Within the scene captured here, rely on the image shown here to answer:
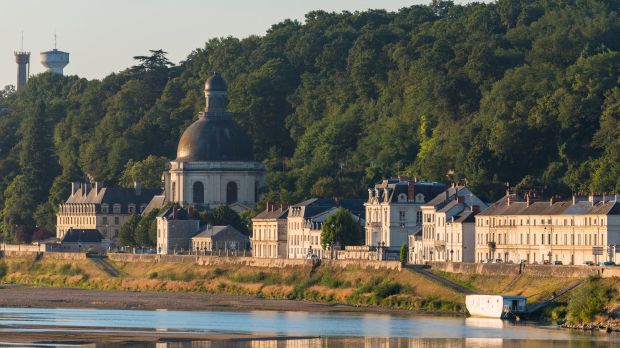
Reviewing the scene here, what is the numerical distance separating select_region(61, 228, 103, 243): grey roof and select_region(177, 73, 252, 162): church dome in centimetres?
924

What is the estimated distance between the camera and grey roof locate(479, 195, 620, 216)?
10206 cm

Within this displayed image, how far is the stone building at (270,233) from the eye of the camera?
13362 centimetres

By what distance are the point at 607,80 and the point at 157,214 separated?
115ft

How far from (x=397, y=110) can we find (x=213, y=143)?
14579mm

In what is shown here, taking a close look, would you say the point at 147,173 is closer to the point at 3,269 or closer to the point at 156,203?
the point at 156,203

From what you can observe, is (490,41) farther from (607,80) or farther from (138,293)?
(138,293)

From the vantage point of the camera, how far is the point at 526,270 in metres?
96.0

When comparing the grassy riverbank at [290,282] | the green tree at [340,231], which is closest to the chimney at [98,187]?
the grassy riverbank at [290,282]

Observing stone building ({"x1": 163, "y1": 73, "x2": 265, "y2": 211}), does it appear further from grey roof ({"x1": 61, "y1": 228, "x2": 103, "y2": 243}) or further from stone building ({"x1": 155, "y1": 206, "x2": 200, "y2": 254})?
stone building ({"x1": 155, "y1": 206, "x2": 200, "y2": 254})

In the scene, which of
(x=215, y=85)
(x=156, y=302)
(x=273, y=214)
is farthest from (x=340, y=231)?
(x=215, y=85)

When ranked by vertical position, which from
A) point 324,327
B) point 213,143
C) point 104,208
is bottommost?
point 324,327

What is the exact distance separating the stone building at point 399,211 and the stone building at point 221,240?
17.2 meters

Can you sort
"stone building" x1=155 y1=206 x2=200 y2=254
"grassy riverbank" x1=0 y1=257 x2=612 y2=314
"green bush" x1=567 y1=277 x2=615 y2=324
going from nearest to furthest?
1. "green bush" x1=567 y1=277 x2=615 y2=324
2. "grassy riverbank" x1=0 y1=257 x2=612 y2=314
3. "stone building" x1=155 y1=206 x2=200 y2=254

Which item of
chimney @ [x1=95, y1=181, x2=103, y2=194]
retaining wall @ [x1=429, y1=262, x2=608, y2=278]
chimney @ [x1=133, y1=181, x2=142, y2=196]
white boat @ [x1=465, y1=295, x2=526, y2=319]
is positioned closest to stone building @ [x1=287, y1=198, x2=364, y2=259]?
retaining wall @ [x1=429, y1=262, x2=608, y2=278]
